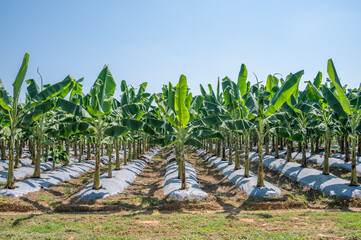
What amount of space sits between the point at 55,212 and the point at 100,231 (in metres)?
4.03

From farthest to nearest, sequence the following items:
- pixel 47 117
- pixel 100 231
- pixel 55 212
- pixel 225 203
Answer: pixel 47 117, pixel 225 203, pixel 55 212, pixel 100 231

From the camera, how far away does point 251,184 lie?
1270 centimetres

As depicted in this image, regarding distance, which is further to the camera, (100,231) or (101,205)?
(101,205)

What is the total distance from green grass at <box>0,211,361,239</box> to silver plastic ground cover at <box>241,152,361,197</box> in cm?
311

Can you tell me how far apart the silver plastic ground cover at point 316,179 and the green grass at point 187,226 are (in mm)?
3110

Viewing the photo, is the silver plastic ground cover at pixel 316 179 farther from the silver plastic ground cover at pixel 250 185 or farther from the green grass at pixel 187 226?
the green grass at pixel 187 226

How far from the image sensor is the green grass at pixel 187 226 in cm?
652

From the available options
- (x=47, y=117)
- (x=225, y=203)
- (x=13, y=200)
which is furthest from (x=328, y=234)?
(x=47, y=117)

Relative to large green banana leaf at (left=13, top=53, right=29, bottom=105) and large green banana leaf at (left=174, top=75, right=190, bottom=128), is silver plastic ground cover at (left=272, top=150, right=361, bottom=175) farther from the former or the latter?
large green banana leaf at (left=13, top=53, right=29, bottom=105)

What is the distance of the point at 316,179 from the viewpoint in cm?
1343

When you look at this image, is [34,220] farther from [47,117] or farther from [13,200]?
[47,117]

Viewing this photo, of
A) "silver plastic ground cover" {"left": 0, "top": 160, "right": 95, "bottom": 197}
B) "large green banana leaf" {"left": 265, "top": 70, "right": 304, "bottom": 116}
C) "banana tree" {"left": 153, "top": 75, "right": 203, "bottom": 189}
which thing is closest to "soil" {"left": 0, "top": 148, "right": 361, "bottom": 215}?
"silver plastic ground cover" {"left": 0, "top": 160, "right": 95, "bottom": 197}

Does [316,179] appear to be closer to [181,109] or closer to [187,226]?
[181,109]

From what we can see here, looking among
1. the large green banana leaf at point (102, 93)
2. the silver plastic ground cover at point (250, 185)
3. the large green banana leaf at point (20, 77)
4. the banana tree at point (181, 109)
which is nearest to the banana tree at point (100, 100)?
the large green banana leaf at point (102, 93)
